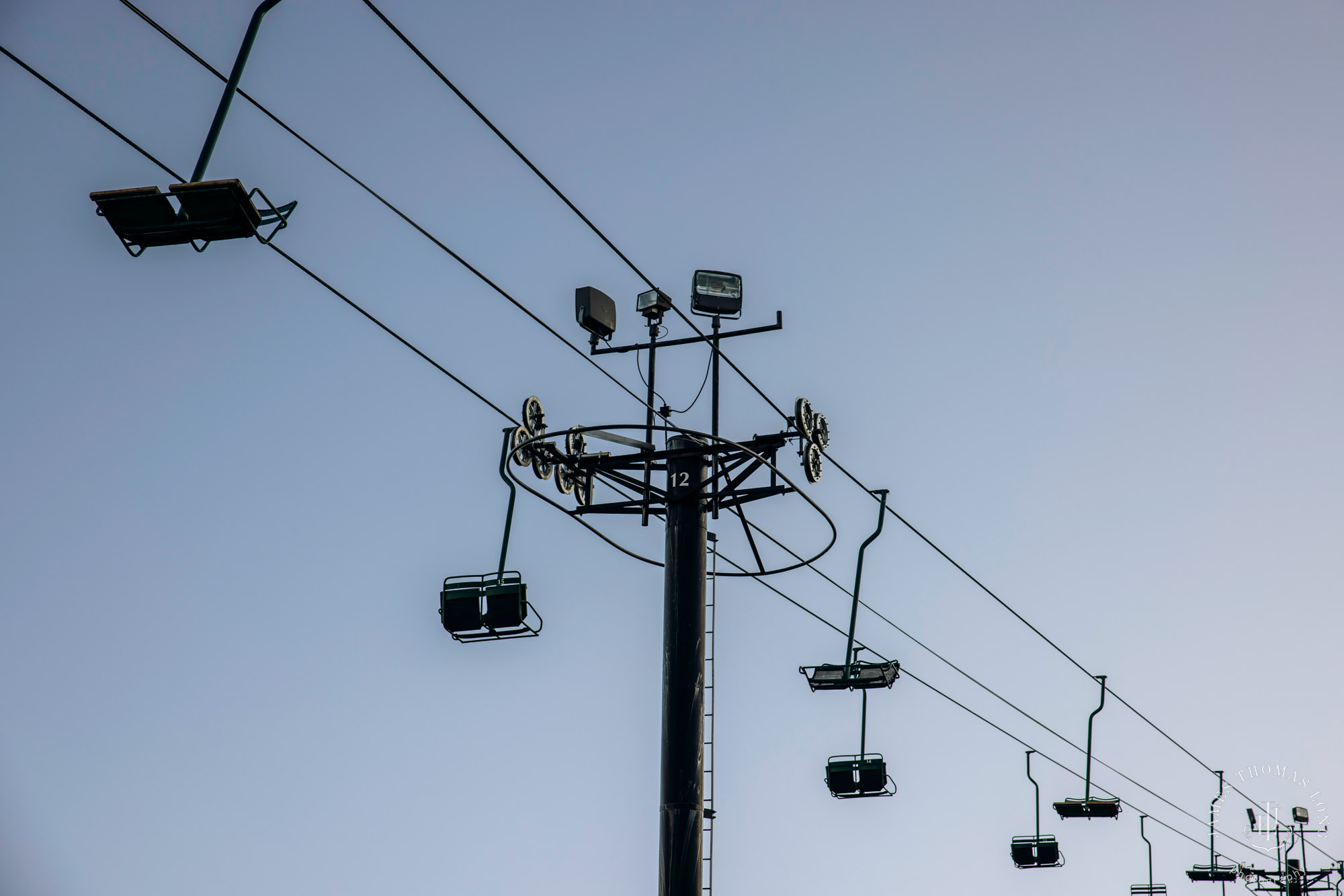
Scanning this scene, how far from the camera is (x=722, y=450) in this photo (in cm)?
1410

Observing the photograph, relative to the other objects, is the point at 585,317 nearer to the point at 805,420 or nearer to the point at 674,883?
the point at 805,420

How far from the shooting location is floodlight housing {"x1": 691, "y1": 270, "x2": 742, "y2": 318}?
1536 centimetres

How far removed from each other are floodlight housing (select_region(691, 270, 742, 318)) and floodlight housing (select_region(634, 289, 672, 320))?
0.30 meters

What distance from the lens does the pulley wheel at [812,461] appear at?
14.5 m

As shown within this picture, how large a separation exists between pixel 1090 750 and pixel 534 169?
18303mm

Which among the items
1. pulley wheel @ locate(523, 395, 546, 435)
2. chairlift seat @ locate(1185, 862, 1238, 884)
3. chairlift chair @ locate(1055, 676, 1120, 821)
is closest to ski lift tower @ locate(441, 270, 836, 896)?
pulley wheel @ locate(523, 395, 546, 435)

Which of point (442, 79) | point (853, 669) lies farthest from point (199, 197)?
point (853, 669)

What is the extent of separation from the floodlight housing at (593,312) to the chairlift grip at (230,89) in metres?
6.63

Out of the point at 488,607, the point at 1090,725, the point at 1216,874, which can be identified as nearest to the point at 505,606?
the point at 488,607

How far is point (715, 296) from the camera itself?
1537 centimetres

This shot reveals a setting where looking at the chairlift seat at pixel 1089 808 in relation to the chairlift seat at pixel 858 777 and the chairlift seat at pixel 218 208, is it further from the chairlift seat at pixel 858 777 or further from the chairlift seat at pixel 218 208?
the chairlift seat at pixel 218 208

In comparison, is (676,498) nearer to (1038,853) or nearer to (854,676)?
(854,676)

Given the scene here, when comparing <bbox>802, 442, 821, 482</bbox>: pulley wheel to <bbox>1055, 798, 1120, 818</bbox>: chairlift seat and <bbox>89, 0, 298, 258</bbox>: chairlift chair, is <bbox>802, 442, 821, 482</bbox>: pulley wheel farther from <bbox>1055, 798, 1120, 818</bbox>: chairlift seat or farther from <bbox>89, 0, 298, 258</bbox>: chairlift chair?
<bbox>1055, 798, 1120, 818</bbox>: chairlift seat

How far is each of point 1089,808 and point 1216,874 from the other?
63.4ft
